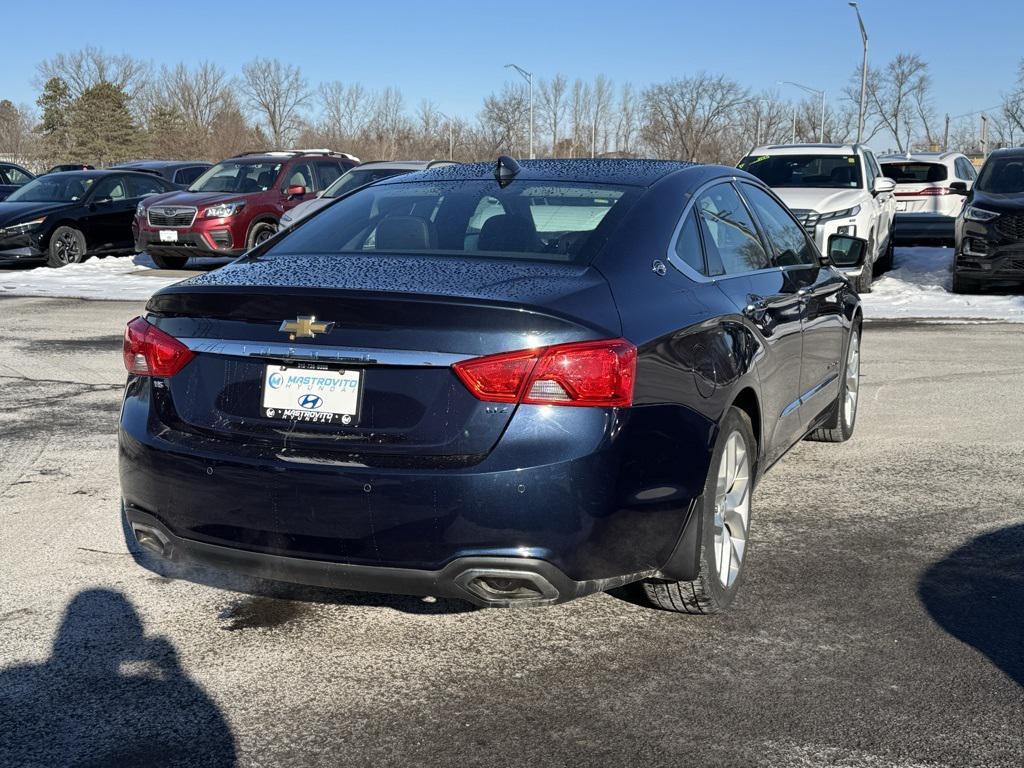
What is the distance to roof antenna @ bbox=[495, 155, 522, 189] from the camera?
4.76 meters

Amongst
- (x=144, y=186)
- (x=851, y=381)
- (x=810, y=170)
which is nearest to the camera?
(x=851, y=381)

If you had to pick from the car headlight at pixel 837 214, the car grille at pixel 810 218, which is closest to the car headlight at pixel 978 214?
the car headlight at pixel 837 214

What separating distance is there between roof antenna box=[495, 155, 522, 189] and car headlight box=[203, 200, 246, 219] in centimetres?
1379

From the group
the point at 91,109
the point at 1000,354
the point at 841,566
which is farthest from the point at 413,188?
the point at 91,109

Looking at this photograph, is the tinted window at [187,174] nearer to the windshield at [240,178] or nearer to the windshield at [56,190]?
the windshield at [56,190]

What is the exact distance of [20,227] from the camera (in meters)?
18.8

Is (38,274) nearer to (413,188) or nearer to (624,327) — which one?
(413,188)

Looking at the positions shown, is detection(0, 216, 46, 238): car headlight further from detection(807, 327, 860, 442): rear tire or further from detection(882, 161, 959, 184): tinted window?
detection(807, 327, 860, 442): rear tire

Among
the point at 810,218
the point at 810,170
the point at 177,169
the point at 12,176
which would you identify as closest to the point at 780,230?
the point at 810,218

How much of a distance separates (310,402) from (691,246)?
1.66 metres

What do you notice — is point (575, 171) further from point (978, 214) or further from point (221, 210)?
point (221, 210)

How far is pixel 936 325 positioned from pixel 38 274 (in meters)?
13.4

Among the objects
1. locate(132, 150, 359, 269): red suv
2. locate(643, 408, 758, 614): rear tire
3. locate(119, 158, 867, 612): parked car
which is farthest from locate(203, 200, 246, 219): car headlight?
locate(643, 408, 758, 614): rear tire

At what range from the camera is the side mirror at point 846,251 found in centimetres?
625
